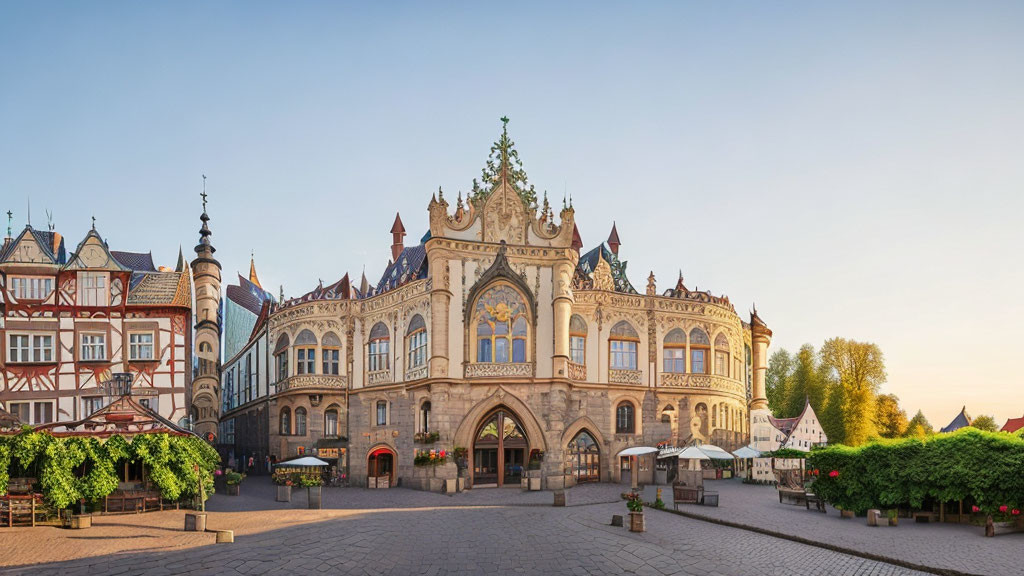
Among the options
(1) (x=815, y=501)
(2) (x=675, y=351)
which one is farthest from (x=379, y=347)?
(1) (x=815, y=501)

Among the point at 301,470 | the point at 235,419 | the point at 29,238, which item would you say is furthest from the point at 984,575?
the point at 235,419

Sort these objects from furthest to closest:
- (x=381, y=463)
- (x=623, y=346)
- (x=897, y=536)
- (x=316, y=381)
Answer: (x=623, y=346) → (x=316, y=381) → (x=381, y=463) → (x=897, y=536)

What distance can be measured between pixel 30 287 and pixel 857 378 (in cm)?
6097

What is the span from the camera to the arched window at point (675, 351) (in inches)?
1799

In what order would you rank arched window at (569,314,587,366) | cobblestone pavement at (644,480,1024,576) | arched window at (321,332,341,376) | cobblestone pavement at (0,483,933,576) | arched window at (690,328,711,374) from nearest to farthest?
cobblestone pavement at (0,483,933,576) < cobblestone pavement at (644,480,1024,576) < arched window at (569,314,587,366) < arched window at (321,332,341,376) < arched window at (690,328,711,374)

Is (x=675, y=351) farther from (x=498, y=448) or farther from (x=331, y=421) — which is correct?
(x=331, y=421)

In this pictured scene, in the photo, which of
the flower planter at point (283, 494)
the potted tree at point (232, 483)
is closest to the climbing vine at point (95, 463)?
the flower planter at point (283, 494)

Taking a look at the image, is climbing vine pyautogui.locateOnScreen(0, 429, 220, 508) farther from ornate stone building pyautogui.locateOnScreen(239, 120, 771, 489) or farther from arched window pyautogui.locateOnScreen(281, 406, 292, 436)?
arched window pyautogui.locateOnScreen(281, 406, 292, 436)

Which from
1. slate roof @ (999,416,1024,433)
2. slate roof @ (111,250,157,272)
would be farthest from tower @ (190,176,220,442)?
slate roof @ (999,416,1024,433)

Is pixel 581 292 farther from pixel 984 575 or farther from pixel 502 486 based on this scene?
pixel 984 575

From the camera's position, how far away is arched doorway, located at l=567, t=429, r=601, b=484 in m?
41.5

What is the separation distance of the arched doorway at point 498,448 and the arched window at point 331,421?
951 cm

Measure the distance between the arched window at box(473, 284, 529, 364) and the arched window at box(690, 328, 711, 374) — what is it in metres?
11.7

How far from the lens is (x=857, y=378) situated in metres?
66.8
